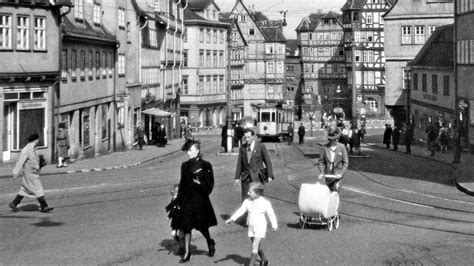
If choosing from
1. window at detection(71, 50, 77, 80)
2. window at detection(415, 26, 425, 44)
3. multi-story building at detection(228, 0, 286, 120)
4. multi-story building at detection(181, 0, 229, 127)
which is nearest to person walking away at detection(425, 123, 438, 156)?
window at detection(71, 50, 77, 80)

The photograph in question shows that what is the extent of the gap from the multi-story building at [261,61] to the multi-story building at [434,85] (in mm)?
56286

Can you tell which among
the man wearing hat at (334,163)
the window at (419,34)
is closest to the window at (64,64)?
the man wearing hat at (334,163)

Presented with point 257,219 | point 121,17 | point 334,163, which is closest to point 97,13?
point 121,17

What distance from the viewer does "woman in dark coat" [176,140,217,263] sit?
11.6m

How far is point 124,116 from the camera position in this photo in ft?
161

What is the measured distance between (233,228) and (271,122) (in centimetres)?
4955

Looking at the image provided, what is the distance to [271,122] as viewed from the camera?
64.2 m

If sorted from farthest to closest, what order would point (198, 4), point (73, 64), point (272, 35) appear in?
point (272, 35) → point (198, 4) → point (73, 64)

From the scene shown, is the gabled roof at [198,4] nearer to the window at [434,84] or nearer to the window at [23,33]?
the window at [434,84]

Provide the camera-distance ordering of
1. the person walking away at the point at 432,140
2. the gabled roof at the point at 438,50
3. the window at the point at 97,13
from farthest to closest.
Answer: the gabled roof at the point at 438,50, the window at the point at 97,13, the person walking away at the point at 432,140

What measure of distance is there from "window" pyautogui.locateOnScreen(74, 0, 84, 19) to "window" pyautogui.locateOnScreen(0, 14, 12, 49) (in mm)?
8264

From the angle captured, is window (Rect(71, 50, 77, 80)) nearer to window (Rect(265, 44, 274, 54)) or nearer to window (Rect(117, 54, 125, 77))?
window (Rect(117, 54, 125, 77))

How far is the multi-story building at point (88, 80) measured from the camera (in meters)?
36.1

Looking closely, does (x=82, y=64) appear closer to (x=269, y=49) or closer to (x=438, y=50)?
(x=438, y=50)
